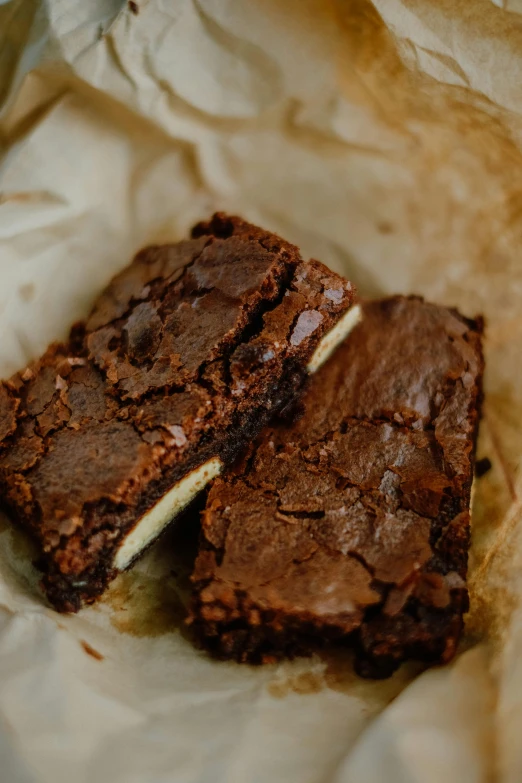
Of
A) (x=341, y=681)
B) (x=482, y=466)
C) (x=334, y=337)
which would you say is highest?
(x=334, y=337)

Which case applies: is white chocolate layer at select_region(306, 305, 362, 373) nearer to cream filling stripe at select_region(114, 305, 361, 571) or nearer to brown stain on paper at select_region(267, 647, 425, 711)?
cream filling stripe at select_region(114, 305, 361, 571)

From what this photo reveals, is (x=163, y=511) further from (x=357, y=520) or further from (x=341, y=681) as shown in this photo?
(x=341, y=681)

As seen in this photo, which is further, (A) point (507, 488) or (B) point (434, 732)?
(A) point (507, 488)

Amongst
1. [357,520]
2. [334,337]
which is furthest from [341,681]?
[334,337]

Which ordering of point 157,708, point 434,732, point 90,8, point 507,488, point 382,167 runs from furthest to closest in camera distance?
point 382,167 → point 90,8 → point 507,488 → point 157,708 → point 434,732

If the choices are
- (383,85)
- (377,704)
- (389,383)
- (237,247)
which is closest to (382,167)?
(383,85)

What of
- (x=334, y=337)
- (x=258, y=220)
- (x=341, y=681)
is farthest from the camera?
(x=258, y=220)

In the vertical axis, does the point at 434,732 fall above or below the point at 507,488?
above

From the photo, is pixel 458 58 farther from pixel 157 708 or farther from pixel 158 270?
pixel 157 708
